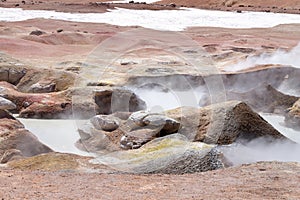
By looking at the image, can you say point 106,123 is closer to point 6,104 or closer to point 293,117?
point 6,104

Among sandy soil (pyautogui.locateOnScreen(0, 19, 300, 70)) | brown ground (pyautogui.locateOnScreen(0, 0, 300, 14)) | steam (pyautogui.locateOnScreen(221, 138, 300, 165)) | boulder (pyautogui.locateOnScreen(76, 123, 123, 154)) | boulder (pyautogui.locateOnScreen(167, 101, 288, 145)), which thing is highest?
boulder (pyautogui.locateOnScreen(167, 101, 288, 145))

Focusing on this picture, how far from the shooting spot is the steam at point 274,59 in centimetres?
2319

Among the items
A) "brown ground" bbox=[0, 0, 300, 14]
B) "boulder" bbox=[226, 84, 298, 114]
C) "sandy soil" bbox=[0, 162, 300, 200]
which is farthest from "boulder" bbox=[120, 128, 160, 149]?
"brown ground" bbox=[0, 0, 300, 14]

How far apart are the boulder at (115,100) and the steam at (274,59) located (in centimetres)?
730

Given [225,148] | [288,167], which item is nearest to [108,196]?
[288,167]

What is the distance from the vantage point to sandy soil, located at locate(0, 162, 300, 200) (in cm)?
749

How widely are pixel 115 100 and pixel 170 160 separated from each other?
6857 mm

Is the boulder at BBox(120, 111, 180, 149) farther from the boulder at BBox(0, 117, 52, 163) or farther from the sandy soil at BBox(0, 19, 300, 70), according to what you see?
the sandy soil at BBox(0, 19, 300, 70)

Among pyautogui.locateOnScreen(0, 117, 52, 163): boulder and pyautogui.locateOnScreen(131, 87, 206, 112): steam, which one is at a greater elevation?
pyautogui.locateOnScreen(0, 117, 52, 163): boulder

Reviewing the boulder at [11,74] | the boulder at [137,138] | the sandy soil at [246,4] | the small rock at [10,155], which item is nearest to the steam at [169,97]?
the boulder at [137,138]

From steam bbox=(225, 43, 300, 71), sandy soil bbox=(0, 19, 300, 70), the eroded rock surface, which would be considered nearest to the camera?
the eroded rock surface

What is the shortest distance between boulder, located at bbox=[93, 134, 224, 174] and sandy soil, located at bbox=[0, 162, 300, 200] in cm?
41

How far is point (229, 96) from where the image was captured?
56.1ft

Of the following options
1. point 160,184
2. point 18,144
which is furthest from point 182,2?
point 160,184
